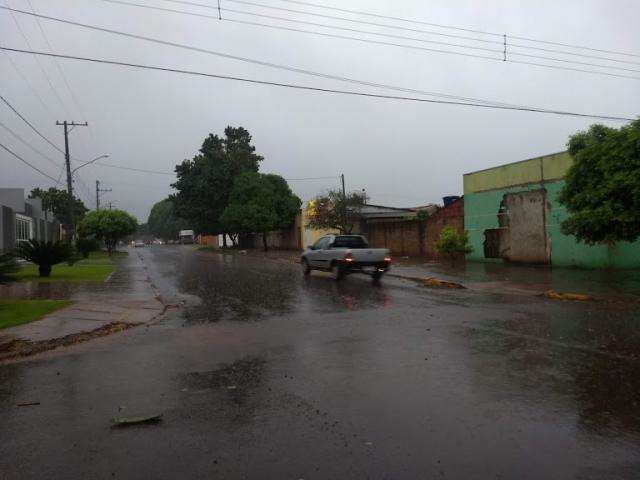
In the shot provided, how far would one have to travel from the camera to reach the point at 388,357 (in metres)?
7.57

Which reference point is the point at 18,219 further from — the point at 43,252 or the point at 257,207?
the point at 257,207

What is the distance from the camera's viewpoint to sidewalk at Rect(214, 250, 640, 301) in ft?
50.9

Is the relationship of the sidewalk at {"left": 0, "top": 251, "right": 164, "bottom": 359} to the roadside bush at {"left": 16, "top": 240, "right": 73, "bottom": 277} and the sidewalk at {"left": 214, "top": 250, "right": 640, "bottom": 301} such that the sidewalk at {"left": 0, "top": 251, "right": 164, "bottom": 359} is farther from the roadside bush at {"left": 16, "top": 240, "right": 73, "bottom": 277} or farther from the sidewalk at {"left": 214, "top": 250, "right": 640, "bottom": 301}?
the sidewalk at {"left": 214, "top": 250, "right": 640, "bottom": 301}

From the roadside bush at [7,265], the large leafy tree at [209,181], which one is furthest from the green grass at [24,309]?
the large leafy tree at [209,181]

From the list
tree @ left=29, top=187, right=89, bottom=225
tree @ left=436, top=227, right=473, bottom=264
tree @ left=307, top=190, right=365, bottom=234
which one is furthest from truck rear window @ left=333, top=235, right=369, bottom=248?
tree @ left=29, top=187, right=89, bottom=225

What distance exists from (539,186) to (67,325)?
810 inches

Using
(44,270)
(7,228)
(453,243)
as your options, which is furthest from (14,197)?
(453,243)

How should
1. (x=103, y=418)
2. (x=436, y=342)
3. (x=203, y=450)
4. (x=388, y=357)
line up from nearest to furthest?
(x=203, y=450) → (x=103, y=418) → (x=388, y=357) → (x=436, y=342)

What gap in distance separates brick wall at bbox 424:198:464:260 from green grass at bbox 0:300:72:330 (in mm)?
20791

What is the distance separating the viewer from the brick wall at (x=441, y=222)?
3082 centimetres

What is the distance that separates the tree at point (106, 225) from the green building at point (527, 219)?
104 feet

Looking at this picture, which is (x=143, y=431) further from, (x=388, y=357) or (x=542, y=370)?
(x=542, y=370)

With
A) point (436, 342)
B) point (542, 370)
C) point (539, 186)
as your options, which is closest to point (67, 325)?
point (436, 342)

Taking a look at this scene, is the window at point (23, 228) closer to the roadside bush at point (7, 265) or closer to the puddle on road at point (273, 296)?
the puddle on road at point (273, 296)
